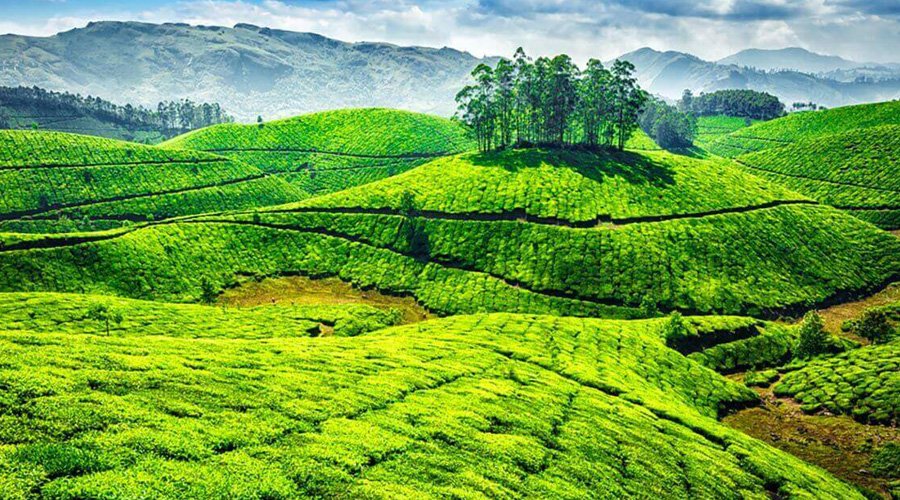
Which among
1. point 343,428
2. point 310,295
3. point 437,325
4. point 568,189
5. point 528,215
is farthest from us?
point 568,189

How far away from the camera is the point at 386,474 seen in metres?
28.6

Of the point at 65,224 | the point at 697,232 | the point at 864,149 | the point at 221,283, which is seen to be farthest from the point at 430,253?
→ the point at 864,149

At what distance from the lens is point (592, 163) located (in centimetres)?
15525

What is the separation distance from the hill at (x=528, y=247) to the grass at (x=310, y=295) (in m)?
3.57

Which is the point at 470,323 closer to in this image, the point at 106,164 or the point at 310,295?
the point at 310,295

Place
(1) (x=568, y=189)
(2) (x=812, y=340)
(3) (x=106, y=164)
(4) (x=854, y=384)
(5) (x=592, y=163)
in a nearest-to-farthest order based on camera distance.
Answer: (4) (x=854, y=384) → (2) (x=812, y=340) → (1) (x=568, y=189) → (5) (x=592, y=163) → (3) (x=106, y=164)

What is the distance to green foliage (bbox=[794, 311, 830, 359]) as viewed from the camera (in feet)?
264

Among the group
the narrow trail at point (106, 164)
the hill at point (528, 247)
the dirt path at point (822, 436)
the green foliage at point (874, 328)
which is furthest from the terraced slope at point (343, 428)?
the narrow trail at point (106, 164)

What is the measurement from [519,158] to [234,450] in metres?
143

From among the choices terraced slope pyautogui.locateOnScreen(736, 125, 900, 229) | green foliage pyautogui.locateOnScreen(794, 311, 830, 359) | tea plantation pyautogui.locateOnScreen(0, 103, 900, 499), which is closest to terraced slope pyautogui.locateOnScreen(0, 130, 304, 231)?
tea plantation pyautogui.locateOnScreen(0, 103, 900, 499)

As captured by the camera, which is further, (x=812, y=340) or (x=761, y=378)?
(x=812, y=340)

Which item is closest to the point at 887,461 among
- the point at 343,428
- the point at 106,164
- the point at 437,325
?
the point at 437,325

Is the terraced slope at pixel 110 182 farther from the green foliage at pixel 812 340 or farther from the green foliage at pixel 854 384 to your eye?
the green foliage at pixel 854 384

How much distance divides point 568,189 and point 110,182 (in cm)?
16122
